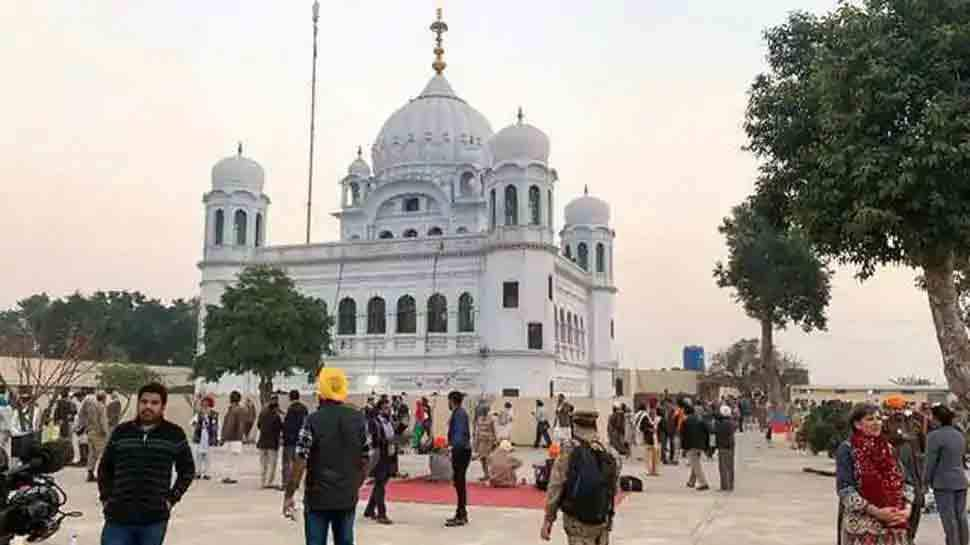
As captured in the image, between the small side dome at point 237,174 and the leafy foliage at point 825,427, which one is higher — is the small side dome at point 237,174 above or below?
Result: above

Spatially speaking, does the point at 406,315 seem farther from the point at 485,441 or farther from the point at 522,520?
the point at 522,520

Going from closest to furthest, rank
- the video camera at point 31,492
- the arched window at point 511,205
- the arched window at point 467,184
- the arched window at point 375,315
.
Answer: the video camera at point 31,492 → the arched window at point 511,205 → the arched window at point 375,315 → the arched window at point 467,184

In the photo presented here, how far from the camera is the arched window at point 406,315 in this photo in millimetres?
45000

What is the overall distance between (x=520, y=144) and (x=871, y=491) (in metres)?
39.0

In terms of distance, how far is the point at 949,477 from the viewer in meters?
9.27

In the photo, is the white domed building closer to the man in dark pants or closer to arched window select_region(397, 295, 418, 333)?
arched window select_region(397, 295, 418, 333)

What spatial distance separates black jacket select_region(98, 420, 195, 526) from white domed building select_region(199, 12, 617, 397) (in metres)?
35.7

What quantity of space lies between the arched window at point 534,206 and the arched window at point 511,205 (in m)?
0.67

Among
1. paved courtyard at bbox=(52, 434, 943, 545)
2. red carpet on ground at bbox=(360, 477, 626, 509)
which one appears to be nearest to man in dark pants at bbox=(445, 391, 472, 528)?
paved courtyard at bbox=(52, 434, 943, 545)

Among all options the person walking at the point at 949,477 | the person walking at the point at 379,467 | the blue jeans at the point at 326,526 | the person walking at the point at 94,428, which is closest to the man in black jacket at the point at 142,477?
the blue jeans at the point at 326,526

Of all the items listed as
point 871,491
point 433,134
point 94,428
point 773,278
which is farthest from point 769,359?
point 871,491

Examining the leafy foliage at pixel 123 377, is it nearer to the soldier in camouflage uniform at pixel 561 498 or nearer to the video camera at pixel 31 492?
the video camera at pixel 31 492

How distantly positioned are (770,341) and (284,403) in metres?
23.8

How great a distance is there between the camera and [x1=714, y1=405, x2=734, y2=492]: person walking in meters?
17.0
